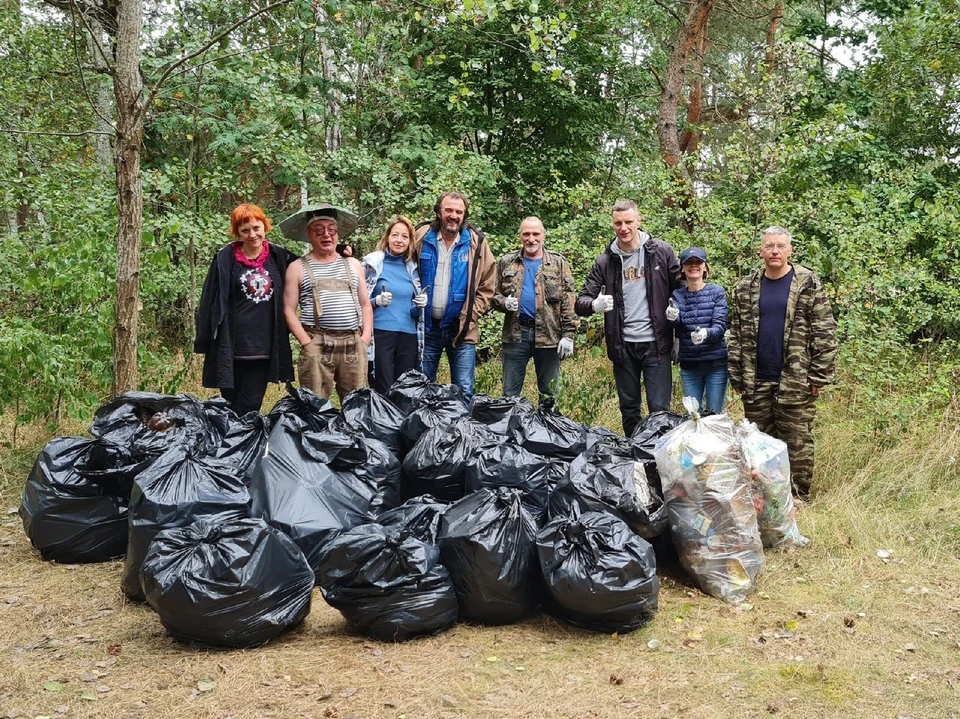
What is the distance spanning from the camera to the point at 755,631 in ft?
11.7

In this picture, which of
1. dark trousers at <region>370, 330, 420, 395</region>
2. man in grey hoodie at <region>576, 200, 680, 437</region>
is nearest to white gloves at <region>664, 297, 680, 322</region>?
man in grey hoodie at <region>576, 200, 680, 437</region>

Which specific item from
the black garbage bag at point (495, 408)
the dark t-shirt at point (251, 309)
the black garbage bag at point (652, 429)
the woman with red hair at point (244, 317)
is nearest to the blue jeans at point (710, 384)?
the black garbage bag at point (652, 429)

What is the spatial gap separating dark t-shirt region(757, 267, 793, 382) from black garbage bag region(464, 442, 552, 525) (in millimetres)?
1660

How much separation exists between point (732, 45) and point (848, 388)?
39.3ft

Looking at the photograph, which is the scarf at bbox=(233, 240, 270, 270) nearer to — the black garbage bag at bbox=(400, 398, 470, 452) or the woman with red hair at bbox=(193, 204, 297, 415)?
the woman with red hair at bbox=(193, 204, 297, 415)

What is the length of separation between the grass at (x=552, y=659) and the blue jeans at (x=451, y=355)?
7.11 ft

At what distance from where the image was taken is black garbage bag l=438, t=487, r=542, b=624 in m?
3.50

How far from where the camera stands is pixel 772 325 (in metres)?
5.02

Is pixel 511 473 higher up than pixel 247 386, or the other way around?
pixel 247 386

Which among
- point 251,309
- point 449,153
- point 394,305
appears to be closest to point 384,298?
point 394,305

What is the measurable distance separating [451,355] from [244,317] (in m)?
1.48

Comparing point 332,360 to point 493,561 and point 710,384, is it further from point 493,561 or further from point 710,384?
point 710,384

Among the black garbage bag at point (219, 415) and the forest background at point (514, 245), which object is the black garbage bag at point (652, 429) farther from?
the black garbage bag at point (219, 415)

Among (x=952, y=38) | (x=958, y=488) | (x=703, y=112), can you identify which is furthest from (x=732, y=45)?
(x=958, y=488)
